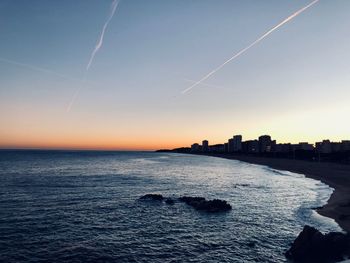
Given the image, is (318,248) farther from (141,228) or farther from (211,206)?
(211,206)

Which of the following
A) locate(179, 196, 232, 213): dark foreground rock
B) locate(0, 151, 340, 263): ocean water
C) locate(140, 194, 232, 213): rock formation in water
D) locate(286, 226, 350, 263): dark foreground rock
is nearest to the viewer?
locate(286, 226, 350, 263): dark foreground rock

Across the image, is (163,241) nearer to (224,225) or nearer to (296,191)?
Result: (224,225)

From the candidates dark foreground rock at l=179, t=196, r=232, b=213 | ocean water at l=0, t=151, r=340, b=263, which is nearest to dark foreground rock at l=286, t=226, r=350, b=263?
ocean water at l=0, t=151, r=340, b=263

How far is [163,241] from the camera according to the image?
34.6m

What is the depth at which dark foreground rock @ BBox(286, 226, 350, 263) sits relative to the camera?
28578mm

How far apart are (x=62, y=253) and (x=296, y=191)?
62.5m

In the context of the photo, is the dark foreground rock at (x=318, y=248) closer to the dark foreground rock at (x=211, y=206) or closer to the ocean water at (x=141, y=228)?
the ocean water at (x=141, y=228)

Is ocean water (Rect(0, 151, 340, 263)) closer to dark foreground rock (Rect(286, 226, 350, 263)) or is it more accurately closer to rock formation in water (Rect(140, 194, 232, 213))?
rock formation in water (Rect(140, 194, 232, 213))

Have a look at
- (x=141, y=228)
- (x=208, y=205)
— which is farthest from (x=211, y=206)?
(x=141, y=228)

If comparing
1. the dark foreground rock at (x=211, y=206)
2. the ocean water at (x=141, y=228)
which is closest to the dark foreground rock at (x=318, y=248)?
the ocean water at (x=141, y=228)

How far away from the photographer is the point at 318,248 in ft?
95.7

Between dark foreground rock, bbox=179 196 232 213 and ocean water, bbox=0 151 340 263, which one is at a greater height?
dark foreground rock, bbox=179 196 232 213

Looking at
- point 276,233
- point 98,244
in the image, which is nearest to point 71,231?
point 98,244

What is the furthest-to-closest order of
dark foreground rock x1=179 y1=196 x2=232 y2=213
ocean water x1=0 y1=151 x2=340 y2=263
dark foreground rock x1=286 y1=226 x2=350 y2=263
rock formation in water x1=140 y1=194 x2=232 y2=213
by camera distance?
rock formation in water x1=140 y1=194 x2=232 y2=213
dark foreground rock x1=179 y1=196 x2=232 y2=213
ocean water x1=0 y1=151 x2=340 y2=263
dark foreground rock x1=286 y1=226 x2=350 y2=263
